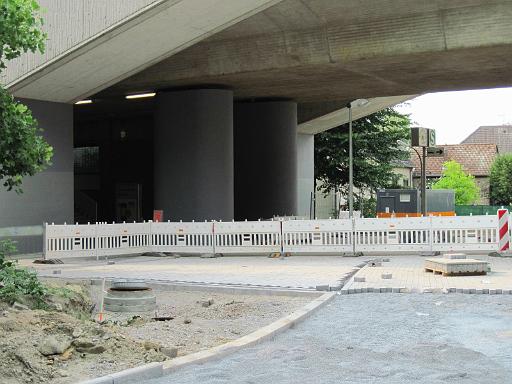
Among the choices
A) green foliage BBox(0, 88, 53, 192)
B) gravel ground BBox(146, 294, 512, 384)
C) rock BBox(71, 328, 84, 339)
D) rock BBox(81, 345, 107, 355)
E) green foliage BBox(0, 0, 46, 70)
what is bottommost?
gravel ground BBox(146, 294, 512, 384)

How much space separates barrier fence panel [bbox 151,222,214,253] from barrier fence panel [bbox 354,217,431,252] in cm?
481

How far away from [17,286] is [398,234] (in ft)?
43.4

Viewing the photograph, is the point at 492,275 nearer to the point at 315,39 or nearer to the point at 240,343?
the point at 240,343

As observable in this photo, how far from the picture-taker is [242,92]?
30.0 meters

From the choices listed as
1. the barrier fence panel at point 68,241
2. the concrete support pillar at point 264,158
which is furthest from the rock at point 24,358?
the concrete support pillar at point 264,158

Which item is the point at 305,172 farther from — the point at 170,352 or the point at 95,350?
the point at 95,350

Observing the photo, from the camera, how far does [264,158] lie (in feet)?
110

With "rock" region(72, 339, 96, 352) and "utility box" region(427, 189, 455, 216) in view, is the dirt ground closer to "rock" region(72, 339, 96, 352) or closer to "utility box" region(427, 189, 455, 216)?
"rock" region(72, 339, 96, 352)

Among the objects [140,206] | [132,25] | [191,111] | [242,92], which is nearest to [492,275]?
[132,25]

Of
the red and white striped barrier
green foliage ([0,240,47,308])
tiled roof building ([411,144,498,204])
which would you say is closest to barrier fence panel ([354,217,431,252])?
the red and white striped barrier

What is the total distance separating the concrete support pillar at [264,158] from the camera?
33.0 m

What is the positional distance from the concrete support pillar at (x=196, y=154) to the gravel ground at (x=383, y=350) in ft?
52.3

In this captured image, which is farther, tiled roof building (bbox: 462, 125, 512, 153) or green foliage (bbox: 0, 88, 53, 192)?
tiled roof building (bbox: 462, 125, 512, 153)

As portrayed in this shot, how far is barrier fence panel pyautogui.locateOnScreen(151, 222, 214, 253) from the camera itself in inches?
890
